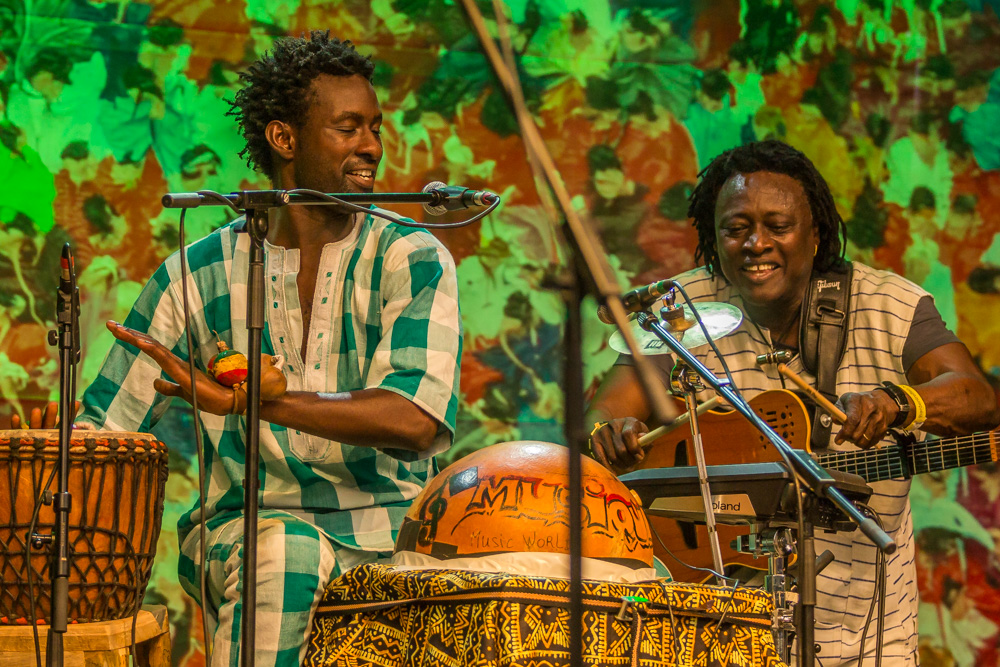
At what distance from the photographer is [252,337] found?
2.26m

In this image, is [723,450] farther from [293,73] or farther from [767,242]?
[293,73]

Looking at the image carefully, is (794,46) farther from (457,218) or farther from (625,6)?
(457,218)

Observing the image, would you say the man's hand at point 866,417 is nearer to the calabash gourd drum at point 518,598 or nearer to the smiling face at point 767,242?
the smiling face at point 767,242

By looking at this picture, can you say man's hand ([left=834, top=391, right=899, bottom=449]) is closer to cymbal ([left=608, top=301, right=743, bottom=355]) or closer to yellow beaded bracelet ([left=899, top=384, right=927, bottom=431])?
yellow beaded bracelet ([left=899, top=384, right=927, bottom=431])

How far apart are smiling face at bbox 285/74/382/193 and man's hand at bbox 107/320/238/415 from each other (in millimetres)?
892

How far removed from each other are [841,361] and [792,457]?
1.37m

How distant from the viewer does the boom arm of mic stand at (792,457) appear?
249cm

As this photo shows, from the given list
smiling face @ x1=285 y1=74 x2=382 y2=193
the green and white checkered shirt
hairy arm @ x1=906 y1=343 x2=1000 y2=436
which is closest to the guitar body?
hairy arm @ x1=906 y1=343 x2=1000 y2=436

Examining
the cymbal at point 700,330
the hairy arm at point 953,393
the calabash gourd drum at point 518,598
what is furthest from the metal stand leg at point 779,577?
the hairy arm at point 953,393

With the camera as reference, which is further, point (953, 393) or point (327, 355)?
point (953, 393)

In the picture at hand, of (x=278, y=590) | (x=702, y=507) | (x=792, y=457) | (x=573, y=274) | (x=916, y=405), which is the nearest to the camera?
(x=573, y=274)

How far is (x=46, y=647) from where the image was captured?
2.51m

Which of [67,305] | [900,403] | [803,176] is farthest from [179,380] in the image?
[803,176]

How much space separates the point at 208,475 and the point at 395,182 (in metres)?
2.40
